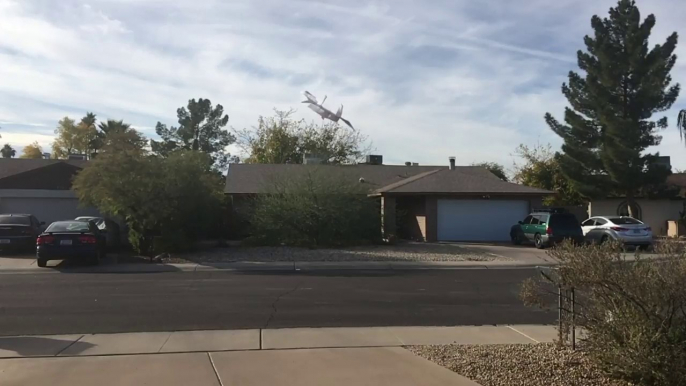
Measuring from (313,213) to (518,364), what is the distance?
65.8ft

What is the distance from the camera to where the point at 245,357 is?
8547 mm

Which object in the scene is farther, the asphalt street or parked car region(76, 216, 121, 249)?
parked car region(76, 216, 121, 249)

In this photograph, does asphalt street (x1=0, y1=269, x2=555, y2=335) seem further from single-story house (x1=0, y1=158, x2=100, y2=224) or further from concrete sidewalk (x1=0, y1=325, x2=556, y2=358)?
single-story house (x1=0, y1=158, x2=100, y2=224)

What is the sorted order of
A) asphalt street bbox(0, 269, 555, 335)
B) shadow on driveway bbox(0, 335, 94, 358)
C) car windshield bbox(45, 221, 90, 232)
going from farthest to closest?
car windshield bbox(45, 221, 90, 232) < asphalt street bbox(0, 269, 555, 335) < shadow on driveway bbox(0, 335, 94, 358)

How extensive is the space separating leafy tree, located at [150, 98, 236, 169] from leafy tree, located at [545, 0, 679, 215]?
131 ft

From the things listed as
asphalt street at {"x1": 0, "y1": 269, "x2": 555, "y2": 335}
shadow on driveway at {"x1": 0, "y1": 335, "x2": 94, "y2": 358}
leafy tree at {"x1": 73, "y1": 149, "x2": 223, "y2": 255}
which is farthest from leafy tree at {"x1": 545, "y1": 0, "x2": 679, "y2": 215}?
shadow on driveway at {"x1": 0, "y1": 335, "x2": 94, "y2": 358}

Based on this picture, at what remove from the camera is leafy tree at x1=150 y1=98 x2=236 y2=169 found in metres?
68.6

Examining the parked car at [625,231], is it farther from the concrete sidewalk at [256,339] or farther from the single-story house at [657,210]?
the concrete sidewalk at [256,339]

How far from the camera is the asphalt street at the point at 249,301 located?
1127 cm

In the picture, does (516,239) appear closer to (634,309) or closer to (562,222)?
(562,222)

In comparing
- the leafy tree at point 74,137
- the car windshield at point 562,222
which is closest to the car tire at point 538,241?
the car windshield at point 562,222

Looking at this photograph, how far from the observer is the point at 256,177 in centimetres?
3575

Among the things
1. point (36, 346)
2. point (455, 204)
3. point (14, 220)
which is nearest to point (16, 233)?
point (14, 220)

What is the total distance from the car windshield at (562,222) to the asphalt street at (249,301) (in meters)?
8.87
